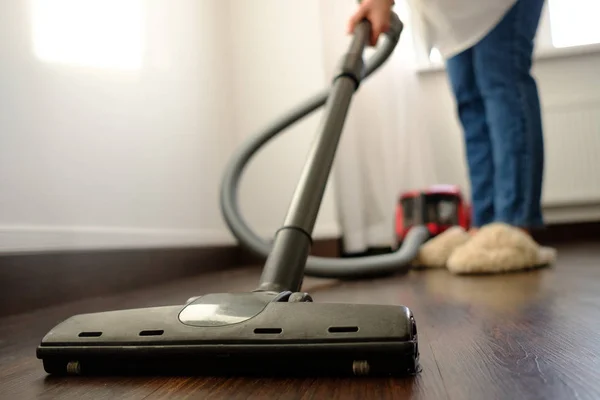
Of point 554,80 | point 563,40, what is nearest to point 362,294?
point 554,80

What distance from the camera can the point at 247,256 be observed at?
97.1 inches

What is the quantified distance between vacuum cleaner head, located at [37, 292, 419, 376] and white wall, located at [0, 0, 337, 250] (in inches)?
27.0

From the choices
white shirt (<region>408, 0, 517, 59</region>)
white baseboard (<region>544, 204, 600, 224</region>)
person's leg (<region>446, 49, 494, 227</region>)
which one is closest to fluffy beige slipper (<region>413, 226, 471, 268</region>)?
person's leg (<region>446, 49, 494, 227</region>)

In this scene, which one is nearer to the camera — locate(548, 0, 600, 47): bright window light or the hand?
the hand

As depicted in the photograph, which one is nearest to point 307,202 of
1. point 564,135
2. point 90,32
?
point 90,32

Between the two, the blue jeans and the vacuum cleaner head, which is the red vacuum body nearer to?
the blue jeans

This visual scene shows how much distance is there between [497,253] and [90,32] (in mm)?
1127

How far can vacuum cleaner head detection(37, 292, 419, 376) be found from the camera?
48 centimetres

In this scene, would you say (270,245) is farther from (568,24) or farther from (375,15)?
(568,24)

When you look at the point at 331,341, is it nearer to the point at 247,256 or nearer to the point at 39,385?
the point at 39,385

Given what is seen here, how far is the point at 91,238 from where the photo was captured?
1.41 metres

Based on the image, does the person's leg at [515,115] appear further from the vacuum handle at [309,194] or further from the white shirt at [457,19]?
the vacuum handle at [309,194]

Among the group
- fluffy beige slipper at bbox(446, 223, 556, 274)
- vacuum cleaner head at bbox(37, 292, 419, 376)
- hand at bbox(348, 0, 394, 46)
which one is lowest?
fluffy beige slipper at bbox(446, 223, 556, 274)

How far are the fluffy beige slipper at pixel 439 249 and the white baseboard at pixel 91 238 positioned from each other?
770 mm
